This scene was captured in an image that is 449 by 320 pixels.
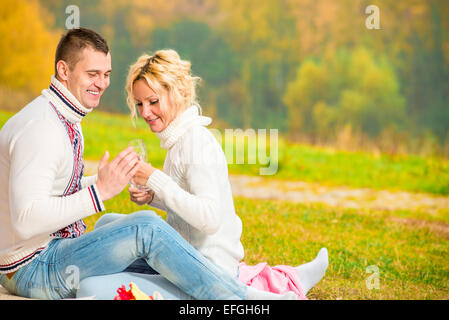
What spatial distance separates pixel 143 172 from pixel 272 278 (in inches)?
39.0

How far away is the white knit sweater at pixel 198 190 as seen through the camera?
2.79 metres

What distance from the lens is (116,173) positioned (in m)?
2.76

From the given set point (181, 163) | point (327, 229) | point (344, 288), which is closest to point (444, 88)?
point (327, 229)

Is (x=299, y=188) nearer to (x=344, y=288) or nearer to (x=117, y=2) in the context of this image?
(x=344, y=288)

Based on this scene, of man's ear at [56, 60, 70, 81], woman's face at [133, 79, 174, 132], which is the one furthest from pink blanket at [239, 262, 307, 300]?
man's ear at [56, 60, 70, 81]

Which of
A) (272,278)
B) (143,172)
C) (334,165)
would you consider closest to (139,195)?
(143,172)

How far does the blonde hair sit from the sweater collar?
0.08m

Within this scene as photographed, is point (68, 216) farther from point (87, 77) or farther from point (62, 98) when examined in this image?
point (87, 77)

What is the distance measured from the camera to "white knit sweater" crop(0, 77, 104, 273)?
261 centimetres

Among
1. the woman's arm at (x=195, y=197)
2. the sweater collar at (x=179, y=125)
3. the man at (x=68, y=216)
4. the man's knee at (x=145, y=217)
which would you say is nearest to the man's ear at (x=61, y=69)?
the man at (x=68, y=216)

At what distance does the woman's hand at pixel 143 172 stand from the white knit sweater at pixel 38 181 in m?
0.26

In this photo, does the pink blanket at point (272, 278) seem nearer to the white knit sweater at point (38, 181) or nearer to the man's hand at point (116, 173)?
the man's hand at point (116, 173)
